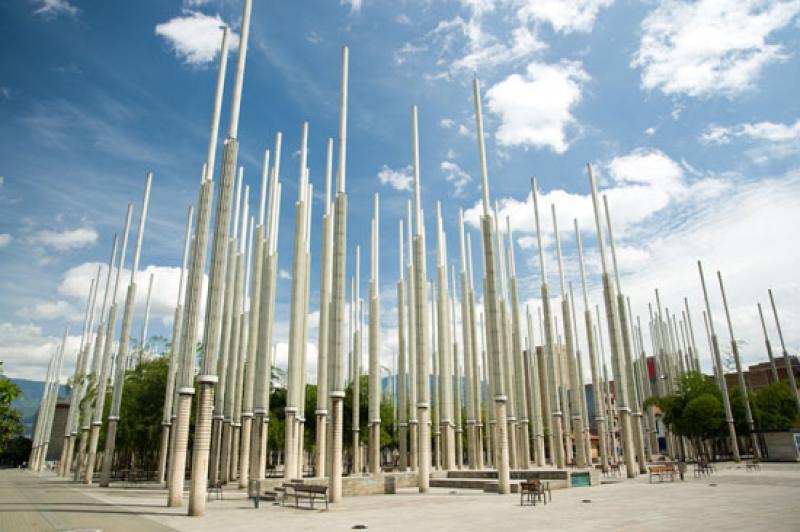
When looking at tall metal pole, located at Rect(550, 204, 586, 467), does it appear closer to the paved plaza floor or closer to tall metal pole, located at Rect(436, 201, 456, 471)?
tall metal pole, located at Rect(436, 201, 456, 471)

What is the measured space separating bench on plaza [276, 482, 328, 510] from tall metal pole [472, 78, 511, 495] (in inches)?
331

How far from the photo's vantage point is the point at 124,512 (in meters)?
18.7

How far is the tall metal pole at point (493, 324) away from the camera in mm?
24688

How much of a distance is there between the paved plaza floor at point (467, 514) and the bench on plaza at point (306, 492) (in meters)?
0.57

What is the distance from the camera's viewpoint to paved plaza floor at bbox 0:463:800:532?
42.9 feet

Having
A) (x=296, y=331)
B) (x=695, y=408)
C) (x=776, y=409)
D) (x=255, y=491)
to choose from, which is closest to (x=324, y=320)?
(x=296, y=331)

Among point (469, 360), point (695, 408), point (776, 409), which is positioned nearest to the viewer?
point (469, 360)

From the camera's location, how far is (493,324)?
26.6 meters

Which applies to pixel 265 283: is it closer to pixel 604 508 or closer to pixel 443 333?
pixel 443 333

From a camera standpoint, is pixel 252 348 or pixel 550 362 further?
pixel 550 362

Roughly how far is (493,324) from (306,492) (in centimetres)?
1179

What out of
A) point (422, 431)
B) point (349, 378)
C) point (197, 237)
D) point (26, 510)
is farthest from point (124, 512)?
point (349, 378)

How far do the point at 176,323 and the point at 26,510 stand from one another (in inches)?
962

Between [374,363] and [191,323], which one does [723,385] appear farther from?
[191,323]
